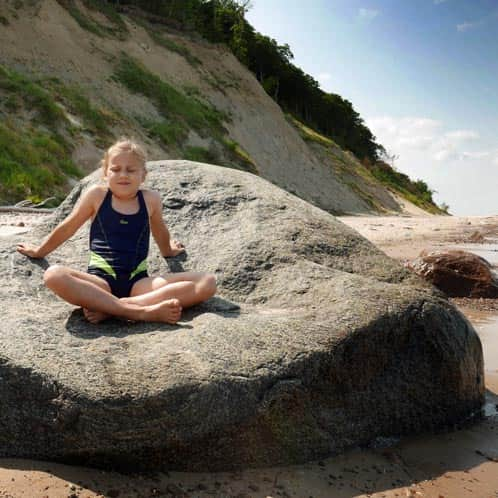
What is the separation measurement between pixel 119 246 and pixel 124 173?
1.58 ft

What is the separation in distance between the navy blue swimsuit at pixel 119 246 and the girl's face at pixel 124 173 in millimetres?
111

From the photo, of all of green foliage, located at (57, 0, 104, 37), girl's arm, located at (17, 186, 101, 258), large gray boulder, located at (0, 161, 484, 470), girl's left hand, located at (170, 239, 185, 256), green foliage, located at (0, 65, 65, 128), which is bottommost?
large gray boulder, located at (0, 161, 484, 470)

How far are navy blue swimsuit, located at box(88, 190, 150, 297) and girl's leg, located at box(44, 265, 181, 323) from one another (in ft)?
1.15

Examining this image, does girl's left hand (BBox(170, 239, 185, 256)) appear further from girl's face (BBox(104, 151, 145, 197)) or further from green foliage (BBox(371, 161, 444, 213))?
green foliage (BBox(371, 161, 444, 213))

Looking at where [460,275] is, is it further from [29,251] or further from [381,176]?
[381,176]

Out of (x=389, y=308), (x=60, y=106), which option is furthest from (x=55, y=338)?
(x=60, y=106)

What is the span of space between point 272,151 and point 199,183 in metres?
30.4

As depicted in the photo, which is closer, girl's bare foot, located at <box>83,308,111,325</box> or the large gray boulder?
the large gray boulder

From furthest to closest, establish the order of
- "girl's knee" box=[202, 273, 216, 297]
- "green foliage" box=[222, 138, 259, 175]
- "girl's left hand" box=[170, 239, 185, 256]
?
"green foliage" box=[222, 138, 259, 175]
"girl's left hand" box=[170, 239, 185, 256]
"girl's knee" box=[202, 273, 216, 297]

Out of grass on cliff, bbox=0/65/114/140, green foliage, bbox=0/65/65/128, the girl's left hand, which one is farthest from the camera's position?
green foliage, bbox=0/65/65/128

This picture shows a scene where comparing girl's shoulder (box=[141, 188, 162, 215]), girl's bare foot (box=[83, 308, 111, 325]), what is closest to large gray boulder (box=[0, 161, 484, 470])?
girl's bare foot (box=[83, 308, 111, 325])

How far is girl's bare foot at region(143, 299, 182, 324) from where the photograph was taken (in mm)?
3562

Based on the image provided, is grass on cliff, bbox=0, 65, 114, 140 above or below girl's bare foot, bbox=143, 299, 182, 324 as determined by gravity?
above

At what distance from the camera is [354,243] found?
4.82 meters
